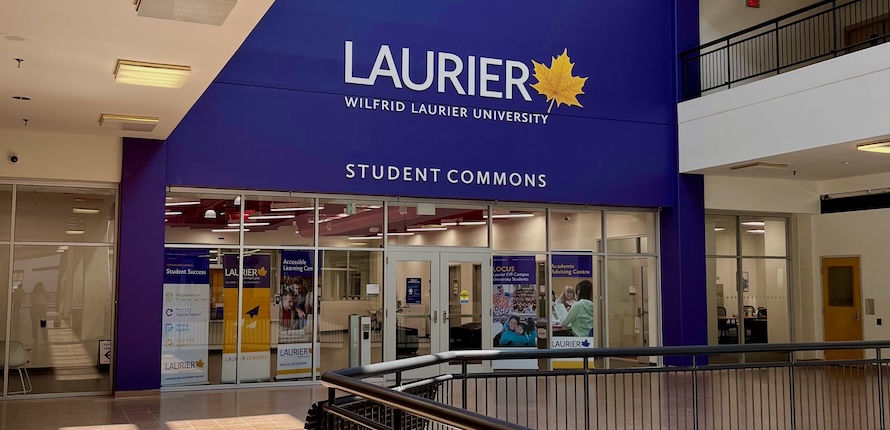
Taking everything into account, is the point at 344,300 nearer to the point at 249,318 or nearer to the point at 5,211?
the point at 249,318

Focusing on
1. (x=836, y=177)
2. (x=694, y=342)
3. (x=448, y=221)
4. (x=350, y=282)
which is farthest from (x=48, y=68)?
(x=836, y=177)

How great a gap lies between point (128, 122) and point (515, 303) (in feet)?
22.4

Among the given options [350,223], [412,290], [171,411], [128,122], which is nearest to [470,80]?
[350,223]

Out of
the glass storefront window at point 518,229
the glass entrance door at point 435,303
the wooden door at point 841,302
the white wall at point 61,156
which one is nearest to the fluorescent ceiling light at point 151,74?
the white wall at point 61,156

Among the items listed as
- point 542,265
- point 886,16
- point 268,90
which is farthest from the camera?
→ point 886,16

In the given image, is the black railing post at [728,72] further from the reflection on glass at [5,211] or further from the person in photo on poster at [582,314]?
the reflection on glass at [5,211]

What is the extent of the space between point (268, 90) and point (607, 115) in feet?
19.1

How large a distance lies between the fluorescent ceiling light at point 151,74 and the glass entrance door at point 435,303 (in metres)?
5.39

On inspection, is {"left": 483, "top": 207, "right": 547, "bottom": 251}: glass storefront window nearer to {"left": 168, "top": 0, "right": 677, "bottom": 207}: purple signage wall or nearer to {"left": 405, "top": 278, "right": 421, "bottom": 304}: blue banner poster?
{"left": 168, "top": 0, "right": 677, "bottom": 207}: purple signage wall

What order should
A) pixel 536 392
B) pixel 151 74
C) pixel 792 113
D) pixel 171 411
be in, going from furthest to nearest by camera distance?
pixel 792 113
pixel 171 411
pixel 151 74
pixel 536 392

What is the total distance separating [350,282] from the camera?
1325 cm

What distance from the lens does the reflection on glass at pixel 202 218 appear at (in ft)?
40.2

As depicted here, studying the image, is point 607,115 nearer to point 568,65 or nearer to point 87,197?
point 568,65

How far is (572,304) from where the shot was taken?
49.3ft
